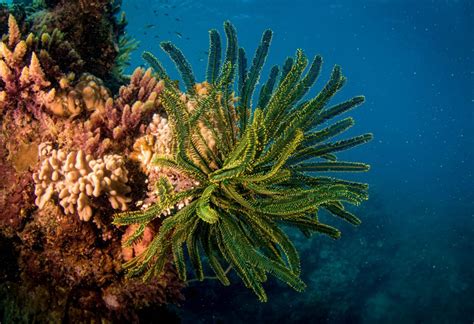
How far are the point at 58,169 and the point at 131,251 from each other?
1.11 metres

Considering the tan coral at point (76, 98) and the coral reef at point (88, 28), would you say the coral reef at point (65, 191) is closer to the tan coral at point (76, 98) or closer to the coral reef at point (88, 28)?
the tan coral at point (76, 98)

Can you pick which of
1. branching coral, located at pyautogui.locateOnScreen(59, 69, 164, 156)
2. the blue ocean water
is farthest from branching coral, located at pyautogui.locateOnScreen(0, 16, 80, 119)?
the blue ocean water

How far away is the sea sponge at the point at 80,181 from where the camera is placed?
133 inches

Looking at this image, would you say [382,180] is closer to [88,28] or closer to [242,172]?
[88,28]

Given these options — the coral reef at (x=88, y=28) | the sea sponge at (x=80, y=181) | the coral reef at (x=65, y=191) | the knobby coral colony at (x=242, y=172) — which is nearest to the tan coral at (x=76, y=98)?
the coral reef at (x=65, y=191)

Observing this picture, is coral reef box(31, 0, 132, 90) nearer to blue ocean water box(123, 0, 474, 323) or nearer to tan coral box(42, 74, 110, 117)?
tan coral box(42, 74, 110, 117)

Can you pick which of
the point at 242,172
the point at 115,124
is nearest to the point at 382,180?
the point at 115,124

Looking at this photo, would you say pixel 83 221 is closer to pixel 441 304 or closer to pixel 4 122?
pixel 4 122

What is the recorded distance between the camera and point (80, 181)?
3.38 meters

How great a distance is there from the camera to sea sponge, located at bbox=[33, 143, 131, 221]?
338cm

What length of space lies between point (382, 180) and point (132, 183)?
33.2 meters

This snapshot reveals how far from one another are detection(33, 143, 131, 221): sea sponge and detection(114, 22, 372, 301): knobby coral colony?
325 mm

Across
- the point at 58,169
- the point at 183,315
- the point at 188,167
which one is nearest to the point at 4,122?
the point at 58,169

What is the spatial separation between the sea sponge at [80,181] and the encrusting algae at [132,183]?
0.04 ft
